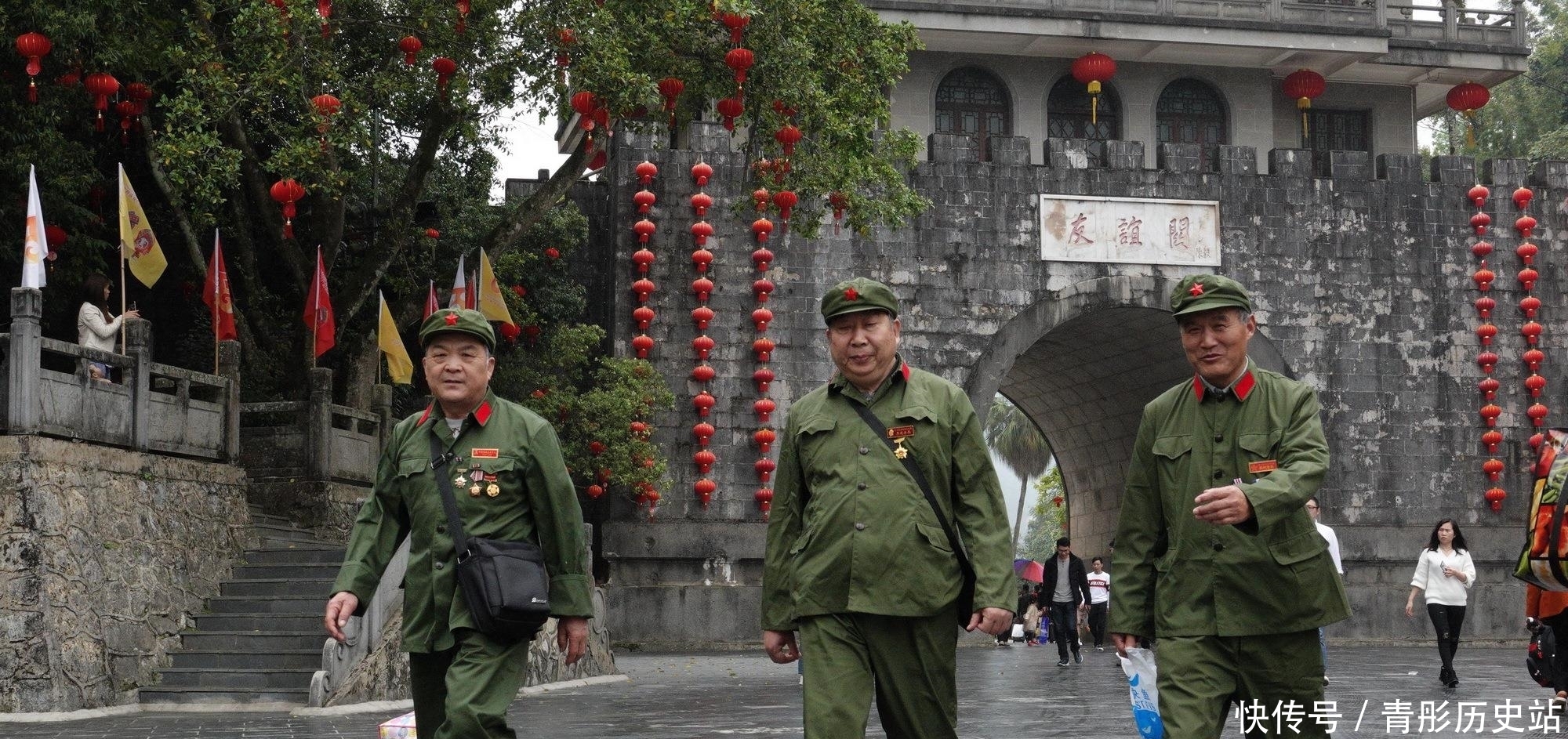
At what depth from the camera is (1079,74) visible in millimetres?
21938

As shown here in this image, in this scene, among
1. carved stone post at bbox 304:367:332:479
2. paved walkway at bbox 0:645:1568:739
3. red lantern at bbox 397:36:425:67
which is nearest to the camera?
paved walkway at bbox 0:645:1568:739

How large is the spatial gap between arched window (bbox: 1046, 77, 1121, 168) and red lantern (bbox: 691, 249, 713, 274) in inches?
227

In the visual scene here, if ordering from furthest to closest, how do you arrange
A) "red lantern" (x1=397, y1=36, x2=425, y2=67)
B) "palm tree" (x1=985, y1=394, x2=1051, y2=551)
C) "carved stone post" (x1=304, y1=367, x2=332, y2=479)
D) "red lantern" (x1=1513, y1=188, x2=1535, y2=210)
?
"palm tree" (x1=985, y1=394, x2=1051, y2=551)
"red lantern" (x1=1513, y1=188, x2=1535, y2=210)
"carved stone post" (x1=304, y1=367, x2=332, y2=479)
"red lantern" (x1=397, y1=36, x2=425, y2=67)

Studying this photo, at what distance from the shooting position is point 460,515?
16.7ft

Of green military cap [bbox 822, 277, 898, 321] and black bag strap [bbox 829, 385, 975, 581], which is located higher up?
green military cap [bbox 822, 277, 898, 321]

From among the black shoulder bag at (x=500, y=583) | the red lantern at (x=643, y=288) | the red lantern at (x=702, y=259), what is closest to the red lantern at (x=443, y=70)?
the red lantern at (x=643, y=288)

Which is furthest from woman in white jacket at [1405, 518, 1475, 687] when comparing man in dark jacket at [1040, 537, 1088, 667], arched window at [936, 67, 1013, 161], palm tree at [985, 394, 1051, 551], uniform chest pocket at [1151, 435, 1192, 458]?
palm tree at [985, 394, 1051, 551]

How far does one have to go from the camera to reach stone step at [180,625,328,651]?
11883 mm

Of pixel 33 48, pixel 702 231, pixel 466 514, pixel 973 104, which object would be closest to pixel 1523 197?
pixel 973 104

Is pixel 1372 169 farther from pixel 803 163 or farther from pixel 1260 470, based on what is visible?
pixel 1260 470

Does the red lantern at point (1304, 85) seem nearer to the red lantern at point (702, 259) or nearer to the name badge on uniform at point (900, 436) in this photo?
the red lantern at point (702, 259)

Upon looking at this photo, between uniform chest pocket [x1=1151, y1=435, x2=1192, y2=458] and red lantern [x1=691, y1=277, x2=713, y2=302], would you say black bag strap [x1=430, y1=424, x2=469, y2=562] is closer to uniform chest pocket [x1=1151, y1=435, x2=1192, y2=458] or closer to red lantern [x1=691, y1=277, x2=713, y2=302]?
uniform chest pocket [x1=1151, y1=435, x2=1192, y2=458]

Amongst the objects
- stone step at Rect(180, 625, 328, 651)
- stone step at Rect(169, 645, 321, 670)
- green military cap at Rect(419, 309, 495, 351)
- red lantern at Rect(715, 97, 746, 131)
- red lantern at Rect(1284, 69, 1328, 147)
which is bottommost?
stone step at Rect(169, 645, 321, 670)

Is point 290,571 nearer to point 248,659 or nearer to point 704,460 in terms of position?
point 248,659
